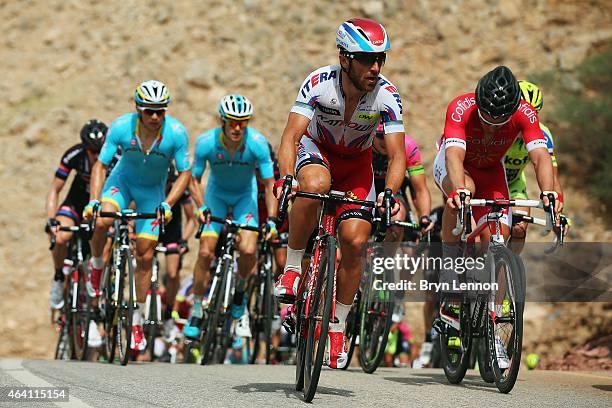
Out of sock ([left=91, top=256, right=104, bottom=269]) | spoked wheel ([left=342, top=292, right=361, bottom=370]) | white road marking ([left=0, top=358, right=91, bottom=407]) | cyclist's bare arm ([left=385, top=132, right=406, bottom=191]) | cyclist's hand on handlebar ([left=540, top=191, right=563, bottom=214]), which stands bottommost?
white road marking ([left=0, top=358, right=91, bottom=407])

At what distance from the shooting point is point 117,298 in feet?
35.4

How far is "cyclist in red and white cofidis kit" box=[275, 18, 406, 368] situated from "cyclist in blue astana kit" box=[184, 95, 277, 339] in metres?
4.31

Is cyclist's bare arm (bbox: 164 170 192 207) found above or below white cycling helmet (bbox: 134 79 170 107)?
below

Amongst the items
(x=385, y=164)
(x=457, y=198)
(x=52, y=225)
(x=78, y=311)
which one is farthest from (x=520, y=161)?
(x=52, y=225)

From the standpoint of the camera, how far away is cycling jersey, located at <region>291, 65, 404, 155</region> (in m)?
7.41

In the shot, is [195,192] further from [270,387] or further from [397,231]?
[270,387]

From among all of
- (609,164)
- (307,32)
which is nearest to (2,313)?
(307,32)

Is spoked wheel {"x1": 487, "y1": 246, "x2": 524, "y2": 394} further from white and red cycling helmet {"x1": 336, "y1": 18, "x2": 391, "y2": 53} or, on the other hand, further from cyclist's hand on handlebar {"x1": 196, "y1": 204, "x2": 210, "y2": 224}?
cyclist's hand on handlebar {"x1": 196, "y1": 204, "x2": 210, "y2": 224}

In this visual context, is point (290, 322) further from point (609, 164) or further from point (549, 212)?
point (609, 164)

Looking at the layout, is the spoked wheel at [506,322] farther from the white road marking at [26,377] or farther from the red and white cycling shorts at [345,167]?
the white road marking at [26,377]

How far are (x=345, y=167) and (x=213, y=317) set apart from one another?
173 inches

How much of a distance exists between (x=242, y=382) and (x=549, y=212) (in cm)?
274

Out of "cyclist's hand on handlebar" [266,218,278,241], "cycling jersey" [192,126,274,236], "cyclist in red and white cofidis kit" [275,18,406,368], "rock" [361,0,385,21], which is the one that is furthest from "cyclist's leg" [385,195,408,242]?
"rock" [361,0,385,21]

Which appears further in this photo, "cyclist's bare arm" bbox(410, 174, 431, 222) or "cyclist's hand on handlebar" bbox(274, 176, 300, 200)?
"cyclist's bare arm" bbox(410, 174, 431, 222)
